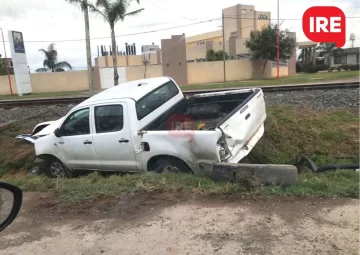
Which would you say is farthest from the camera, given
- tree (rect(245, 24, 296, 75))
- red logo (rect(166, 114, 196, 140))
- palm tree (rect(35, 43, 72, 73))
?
palm tree (rect(35, 43, 72, 73))

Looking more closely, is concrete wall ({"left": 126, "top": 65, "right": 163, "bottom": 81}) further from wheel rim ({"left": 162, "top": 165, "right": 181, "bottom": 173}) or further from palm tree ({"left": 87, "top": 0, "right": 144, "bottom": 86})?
wheel rim ({"left": 162, "top": 165, "right": 181, "bottom": 173})

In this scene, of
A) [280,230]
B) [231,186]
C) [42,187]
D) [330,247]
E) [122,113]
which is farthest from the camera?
[122,113]

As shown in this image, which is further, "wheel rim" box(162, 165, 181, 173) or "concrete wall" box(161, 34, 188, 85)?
"concrete wall" box(161, 34, 188, 85)

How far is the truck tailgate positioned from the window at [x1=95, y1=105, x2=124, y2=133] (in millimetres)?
1844

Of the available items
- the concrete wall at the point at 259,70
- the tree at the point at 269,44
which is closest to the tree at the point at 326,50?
the tree at the point at 269,44

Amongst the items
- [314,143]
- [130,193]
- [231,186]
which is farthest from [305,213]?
[314,143]

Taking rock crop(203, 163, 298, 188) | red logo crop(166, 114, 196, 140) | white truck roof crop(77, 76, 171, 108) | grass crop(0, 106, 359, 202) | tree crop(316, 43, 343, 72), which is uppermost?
tree crop(316, 43, 343, 72)

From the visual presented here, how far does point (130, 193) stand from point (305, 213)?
233 cm

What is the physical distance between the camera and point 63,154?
6.93 m

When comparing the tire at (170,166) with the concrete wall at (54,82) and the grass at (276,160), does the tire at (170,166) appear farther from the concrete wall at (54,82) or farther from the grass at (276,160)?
the concrete wall at (54,82)

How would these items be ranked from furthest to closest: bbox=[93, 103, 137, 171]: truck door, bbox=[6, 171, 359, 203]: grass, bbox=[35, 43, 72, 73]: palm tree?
bbox=[35, 43, 72, 73]: palm tree
bbox=[93, 103, 137, 171]: truck door
bbox=[6, 171, 359, 203]: grass

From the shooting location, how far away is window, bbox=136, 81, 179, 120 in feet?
20.1

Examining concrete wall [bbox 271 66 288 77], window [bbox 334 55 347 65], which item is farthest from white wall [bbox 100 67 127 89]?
window [bbox 334 55 347 65]

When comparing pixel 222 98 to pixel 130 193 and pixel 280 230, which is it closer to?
pixel 130 193
